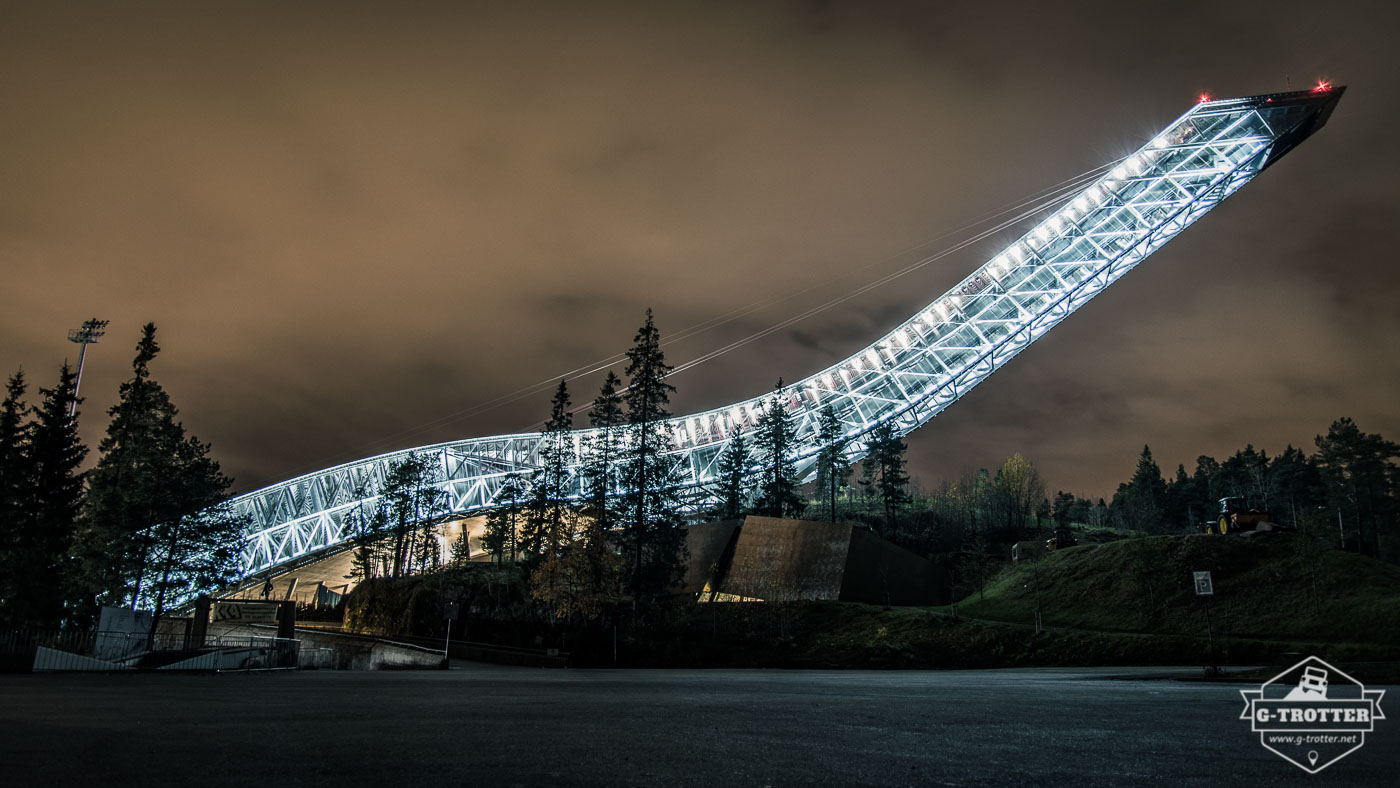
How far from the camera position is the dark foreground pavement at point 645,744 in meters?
5.07

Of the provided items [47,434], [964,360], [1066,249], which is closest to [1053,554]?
[964,360]

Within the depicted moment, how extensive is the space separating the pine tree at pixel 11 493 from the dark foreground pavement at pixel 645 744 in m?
44.2

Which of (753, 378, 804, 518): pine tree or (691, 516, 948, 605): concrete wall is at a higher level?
(753, 378, 804, 518): pine tree

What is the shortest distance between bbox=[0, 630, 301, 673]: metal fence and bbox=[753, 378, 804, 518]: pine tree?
42.8 meters

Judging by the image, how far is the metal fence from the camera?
22312 mm

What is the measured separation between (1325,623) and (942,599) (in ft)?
74.7

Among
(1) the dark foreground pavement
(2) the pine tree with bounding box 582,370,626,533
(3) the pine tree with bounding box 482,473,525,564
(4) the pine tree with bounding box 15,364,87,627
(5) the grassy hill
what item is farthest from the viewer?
(3) the pine tree with bounding box 482,473,525,564

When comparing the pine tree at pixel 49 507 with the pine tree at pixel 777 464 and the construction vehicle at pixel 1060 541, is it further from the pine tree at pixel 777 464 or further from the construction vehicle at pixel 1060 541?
the construction vehicle at pixel 1060 541

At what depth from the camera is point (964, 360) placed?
65812mm

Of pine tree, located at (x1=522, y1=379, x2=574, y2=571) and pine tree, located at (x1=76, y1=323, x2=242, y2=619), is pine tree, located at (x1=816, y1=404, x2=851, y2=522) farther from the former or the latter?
pine tree, located at (x1=76, y1=323, x2=242, y2=619)

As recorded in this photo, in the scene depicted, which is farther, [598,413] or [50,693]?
[598,413]

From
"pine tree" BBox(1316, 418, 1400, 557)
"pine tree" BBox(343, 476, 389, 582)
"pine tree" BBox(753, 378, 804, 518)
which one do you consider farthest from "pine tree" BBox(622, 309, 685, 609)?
"pine tree" BBox(1316, 418, 1400, 557)

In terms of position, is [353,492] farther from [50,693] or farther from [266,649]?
[50,693]

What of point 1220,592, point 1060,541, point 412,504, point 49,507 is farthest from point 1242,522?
point 49,507
